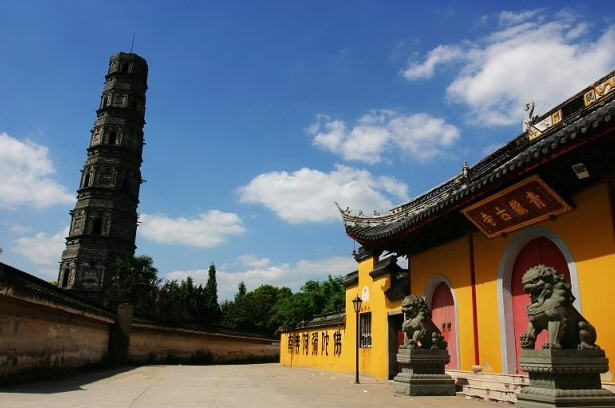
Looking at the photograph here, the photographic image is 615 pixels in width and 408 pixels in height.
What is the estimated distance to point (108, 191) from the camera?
38.6 m

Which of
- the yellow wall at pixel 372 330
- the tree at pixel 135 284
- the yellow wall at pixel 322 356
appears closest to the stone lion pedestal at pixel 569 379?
the yellow wall at pixel 372 330

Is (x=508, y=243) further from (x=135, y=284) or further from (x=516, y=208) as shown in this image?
(x=135, y=284)

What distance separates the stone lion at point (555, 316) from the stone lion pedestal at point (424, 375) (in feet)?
10.9

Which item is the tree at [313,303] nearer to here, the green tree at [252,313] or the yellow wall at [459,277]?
the green tree at [252,313]

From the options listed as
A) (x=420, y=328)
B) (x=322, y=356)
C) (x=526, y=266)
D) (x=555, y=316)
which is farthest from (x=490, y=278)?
(x=322, y=356)

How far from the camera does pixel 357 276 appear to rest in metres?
18.9

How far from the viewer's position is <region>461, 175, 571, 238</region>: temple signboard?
8.55 meters

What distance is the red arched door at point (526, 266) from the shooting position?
9.06 metres

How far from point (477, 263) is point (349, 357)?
31.0 feet

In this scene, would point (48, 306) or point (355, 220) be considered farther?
point (355, 220)

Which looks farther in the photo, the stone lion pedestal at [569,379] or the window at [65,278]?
the window at [65,278]

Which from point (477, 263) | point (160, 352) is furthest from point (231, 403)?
point (160, 352)

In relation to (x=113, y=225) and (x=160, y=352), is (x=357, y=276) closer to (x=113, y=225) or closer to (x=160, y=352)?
(x=160, y=352)

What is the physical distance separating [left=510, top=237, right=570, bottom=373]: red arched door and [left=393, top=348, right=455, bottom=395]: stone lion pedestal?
1.49 meters
